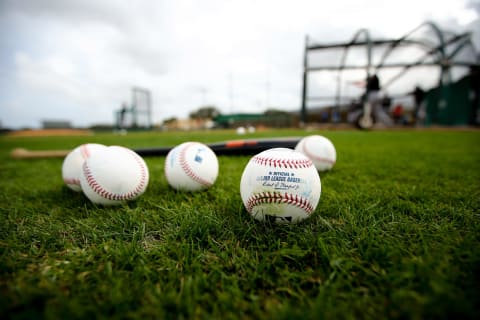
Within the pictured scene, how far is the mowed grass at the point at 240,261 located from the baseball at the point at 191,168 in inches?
9.6

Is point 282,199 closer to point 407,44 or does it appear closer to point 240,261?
point 240,261

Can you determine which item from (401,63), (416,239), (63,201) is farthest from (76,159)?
(401,63)

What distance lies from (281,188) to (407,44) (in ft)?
68.5

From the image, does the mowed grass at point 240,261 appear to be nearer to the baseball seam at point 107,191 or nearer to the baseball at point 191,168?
the baseball seam at point 107,191

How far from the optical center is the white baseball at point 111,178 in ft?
5.09

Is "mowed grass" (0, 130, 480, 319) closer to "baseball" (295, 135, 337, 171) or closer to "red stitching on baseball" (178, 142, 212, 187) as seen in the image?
"red stitching on baseball" (178, 142, 212, 187)

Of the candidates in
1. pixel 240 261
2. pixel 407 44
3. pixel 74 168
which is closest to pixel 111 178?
pixel 74 168

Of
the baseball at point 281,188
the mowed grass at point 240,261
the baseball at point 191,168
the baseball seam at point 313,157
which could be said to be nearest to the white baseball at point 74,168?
the mowed grass at point 240,261

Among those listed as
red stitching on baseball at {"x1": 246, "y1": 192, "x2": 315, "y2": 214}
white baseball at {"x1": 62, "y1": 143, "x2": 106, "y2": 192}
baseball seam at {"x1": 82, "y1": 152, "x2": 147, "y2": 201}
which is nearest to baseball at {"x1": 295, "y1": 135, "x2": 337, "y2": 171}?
red stitching on baseball at {"x1": 246, "y1": 192, "x2": 315, "y2": 214}

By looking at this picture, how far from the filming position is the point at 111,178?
61.3 inches

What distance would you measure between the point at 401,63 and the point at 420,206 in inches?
811

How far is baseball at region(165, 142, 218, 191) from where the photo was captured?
6.03ft

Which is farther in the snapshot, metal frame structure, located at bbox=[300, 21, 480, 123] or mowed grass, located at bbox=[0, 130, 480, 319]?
metal frame structure, located at bbox=[300, 21, 480, 123]

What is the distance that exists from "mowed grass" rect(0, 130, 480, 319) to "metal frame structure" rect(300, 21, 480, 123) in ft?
51.9
